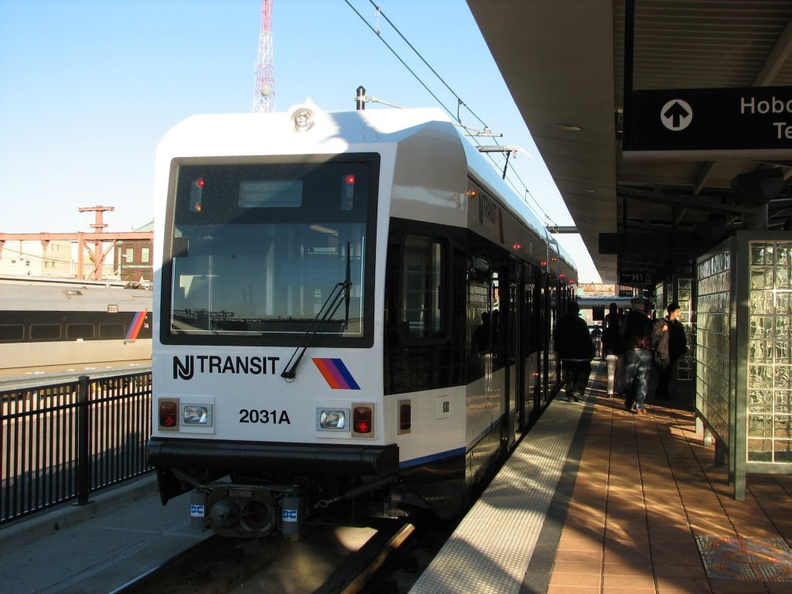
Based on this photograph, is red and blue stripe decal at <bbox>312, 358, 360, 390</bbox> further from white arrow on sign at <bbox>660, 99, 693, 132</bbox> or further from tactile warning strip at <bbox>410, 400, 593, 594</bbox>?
white arrow on sign at <bbox>660, 99, 693, 132</bbox>

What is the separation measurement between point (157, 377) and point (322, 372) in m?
1.22

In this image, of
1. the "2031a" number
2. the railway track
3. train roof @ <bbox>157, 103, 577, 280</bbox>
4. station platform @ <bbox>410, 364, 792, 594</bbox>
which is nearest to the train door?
station platform @ <bbox>410, 364, 792, 594</bbox>

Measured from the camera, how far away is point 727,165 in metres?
11.3

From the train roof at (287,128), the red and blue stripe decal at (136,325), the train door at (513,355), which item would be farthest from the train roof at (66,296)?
the train roof at (287,128)

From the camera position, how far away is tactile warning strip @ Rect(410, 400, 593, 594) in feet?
15.3

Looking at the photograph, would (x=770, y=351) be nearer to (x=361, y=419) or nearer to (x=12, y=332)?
(x=361, y=419)

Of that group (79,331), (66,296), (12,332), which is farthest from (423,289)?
(79,331)

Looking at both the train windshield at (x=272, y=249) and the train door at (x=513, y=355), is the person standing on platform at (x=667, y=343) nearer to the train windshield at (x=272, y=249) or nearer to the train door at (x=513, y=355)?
the train door at (x=513, y=355)

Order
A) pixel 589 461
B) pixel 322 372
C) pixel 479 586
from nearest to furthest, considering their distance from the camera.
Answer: pixel 479 586 → pixel 322 372 → pixel 589 461

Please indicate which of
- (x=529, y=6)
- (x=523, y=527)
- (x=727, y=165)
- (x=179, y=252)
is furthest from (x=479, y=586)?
(x=727, y=165)

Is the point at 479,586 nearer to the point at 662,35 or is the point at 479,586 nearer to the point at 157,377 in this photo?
the point at 157,377

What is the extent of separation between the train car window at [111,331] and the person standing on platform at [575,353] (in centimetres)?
1759

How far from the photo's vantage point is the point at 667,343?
13250 millimetres

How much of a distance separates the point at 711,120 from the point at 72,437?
6119 millimetres
